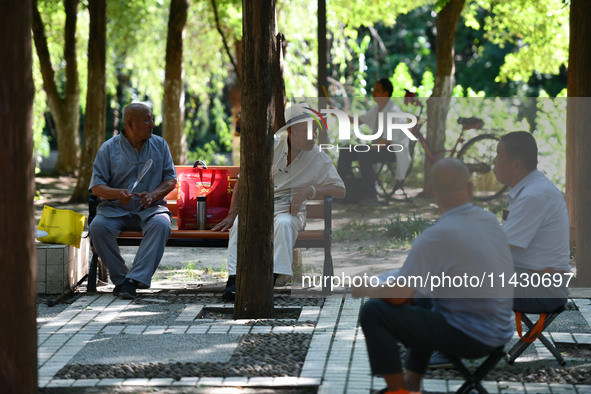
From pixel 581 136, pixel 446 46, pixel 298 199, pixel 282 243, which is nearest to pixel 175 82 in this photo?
pixel 446 46

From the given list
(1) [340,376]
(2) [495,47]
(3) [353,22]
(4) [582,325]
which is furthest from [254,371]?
(2) [495,47]

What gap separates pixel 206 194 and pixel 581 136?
3336 mm

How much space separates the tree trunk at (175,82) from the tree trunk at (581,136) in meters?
9.15

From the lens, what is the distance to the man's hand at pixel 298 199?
8078mm

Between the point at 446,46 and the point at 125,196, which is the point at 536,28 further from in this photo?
the point at 125,196

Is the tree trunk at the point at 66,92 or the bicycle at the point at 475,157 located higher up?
the tree trunk at the point at 66,92

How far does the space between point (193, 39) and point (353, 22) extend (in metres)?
4.96

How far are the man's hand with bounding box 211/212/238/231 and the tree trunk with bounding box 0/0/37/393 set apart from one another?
4.09 m

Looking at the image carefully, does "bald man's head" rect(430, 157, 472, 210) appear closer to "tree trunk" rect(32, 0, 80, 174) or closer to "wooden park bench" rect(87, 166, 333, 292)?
"wooden park bench" rect(87, 166, 333, 292)

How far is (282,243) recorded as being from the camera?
790 cm

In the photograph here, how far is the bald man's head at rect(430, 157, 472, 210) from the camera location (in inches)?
182

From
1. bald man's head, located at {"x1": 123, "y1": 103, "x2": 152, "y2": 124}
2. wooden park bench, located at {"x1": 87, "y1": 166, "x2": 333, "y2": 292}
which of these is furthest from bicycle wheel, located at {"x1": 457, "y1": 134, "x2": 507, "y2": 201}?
bald man's head, located at {"x1": 123, "y1": 103, "x2": 152, "y2": 124}

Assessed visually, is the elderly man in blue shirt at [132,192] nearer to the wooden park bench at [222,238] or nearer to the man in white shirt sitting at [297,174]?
the wooden park bench at [222,238]

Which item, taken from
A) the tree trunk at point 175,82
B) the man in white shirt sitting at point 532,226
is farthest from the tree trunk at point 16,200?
the tree trunk at point 175,82
